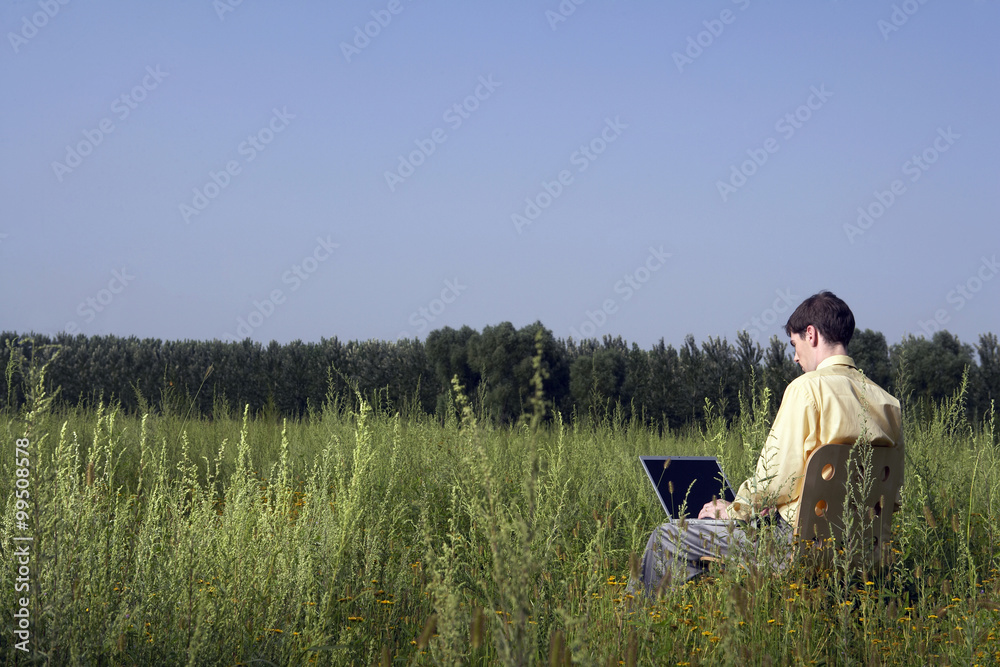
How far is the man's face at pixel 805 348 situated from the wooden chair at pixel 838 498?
→ 20.9 inches

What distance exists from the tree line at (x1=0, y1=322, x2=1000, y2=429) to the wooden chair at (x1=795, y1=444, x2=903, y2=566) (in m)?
5.92

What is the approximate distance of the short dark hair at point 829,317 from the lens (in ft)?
11.1

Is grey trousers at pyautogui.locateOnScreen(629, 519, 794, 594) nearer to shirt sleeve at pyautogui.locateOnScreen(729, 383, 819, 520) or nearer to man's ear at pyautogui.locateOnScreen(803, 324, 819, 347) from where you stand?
shirt sleeve at pyautogui.locateOnScreen(729, 383, 819, 520)

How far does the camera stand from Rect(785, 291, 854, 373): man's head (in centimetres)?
338

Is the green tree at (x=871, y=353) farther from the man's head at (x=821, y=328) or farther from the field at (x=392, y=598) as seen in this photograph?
the man's head at (x=821, y=328)

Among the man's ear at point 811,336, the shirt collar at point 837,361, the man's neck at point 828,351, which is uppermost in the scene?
the man's ear at point 811,336

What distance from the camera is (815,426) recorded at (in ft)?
10.2

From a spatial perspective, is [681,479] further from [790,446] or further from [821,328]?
[821,328]

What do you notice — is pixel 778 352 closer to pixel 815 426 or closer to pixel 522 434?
pixel 522 434

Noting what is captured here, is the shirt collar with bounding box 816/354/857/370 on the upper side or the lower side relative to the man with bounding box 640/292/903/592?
upper

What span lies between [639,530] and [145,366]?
570 inches

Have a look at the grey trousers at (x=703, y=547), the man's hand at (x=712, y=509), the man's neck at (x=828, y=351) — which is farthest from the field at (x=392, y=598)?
the man's neck at (x=828, y=351)

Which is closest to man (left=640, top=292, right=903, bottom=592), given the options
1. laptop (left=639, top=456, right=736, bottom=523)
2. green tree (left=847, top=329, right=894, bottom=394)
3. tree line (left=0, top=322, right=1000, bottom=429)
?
laptop (left=639, top=456, right=736, bottom=523)

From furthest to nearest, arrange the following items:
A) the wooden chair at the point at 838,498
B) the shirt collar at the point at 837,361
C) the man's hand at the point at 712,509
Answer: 1. the shirt collar at the point at 837,361
2. the man's hand at the point at 712,509
3. the wooden chair at the point at 838,498
